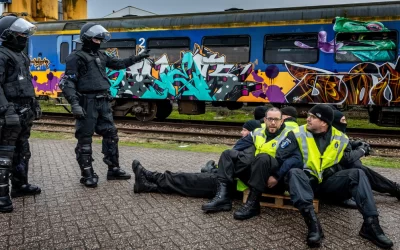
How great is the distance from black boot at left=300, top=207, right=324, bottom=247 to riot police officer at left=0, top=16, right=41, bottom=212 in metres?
3.21

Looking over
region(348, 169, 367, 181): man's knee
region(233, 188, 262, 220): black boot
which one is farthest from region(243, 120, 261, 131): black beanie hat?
region(348, 169, 367, 181): man's knee

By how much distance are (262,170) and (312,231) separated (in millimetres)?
824

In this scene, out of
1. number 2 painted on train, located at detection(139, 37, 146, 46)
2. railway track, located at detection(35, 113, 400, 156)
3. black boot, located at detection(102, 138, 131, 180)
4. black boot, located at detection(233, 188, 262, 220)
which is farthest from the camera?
number 2 painted on train, located at detection(139, 37, 146, 46)

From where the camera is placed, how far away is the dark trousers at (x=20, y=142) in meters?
4.40

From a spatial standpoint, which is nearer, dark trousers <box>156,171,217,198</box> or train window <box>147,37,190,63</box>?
dark trousers <box>156,171,217,198</box>

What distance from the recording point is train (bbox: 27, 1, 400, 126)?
1033cm

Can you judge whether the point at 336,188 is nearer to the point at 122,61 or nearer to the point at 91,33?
the point at 122,61

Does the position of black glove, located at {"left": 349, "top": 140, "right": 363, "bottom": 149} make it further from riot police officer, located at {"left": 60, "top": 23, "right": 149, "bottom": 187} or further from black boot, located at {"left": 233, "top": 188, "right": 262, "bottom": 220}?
riot police officer, located at {"left": 60, "top": 23, "right": 149, "bottom": 187}

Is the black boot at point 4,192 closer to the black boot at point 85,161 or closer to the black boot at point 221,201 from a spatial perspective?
the black boot at point 85,161

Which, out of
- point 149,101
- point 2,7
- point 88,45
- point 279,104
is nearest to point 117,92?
point 149,101

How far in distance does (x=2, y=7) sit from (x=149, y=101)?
13.6 metres

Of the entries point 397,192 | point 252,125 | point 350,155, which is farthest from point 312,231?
point 397,192

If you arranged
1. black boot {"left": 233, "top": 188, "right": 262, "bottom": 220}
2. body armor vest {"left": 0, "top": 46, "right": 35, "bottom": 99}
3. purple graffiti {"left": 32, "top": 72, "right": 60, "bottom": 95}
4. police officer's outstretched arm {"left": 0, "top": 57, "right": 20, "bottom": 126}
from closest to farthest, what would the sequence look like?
black boot {"left": 233, "top": 188, "right": 262, "bottom": 220} < police officer's outstretched arm {"left": 0, "top": 57, "right": 20, "bottom": 126} < body armor vest {"left": 0, "top": 46, "right": 35, "bottom": 99} < purple graffiti {"left": 32, "top": 72, "right": 60, "bottom": 95}

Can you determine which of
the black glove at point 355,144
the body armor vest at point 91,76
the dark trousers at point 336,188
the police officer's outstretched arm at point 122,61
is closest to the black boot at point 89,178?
the body armor vest at point 91,76
